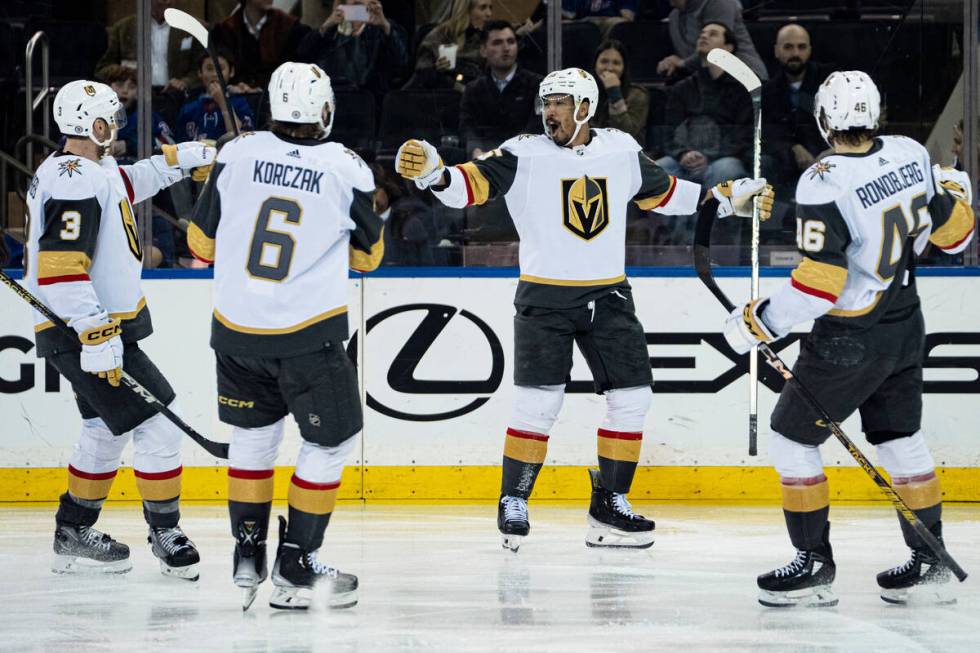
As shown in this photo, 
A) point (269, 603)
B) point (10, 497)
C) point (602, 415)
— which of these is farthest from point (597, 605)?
point (10, 497)

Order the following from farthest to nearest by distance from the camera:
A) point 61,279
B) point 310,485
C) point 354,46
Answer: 1. point 354,46
2. point 61,279
3. point 310,485

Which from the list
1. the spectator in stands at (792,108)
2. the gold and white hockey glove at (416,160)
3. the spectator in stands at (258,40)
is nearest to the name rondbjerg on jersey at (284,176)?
the gold and white hockey glove at (416,160)

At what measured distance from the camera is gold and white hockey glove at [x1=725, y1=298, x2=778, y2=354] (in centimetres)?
377

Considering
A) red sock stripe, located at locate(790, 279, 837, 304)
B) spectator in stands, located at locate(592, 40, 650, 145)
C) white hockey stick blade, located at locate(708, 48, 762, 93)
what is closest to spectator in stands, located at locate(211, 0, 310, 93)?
spectator in stands, located at locate(592, 40, 650, 145)

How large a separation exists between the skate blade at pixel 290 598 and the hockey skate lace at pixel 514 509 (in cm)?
108

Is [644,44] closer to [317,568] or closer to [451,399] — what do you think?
[451,399]

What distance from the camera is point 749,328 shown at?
3791 millimetres

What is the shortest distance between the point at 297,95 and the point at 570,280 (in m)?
1.40

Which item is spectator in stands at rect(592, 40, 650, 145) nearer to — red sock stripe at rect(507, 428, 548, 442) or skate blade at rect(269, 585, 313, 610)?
red sock stripe at rect(507, 428, 548, 442)

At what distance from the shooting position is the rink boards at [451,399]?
5.89 meters

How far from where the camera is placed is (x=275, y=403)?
12.4ft

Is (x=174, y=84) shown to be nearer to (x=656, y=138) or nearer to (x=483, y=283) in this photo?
(x=483, y=283)

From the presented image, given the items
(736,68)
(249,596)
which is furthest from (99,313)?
(736,68)

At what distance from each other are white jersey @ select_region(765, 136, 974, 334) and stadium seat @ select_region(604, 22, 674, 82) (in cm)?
256
